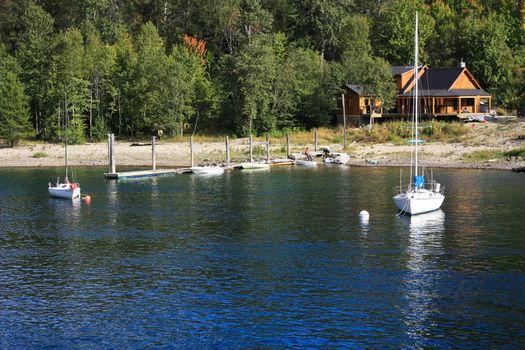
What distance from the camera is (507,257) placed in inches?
1811

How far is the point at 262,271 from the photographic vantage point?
144 ft

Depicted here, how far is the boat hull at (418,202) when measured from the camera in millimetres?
59938

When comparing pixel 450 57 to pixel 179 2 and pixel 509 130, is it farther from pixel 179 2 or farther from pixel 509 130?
pixel 179 2

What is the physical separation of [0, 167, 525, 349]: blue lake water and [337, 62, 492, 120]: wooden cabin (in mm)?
44202

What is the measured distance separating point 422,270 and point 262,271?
28.9 ft

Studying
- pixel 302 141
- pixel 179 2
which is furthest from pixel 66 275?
pixel 179 2

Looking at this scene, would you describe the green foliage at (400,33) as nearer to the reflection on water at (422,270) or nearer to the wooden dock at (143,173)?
the wooden dock at (143,173)

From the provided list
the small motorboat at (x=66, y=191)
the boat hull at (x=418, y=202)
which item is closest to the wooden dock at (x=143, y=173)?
the small motorboat at (x=66, y=191)

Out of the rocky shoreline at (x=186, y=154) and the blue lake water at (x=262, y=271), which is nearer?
the blue lake water at (x=262, y=271)

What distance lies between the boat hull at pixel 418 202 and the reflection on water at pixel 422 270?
47 centimetres

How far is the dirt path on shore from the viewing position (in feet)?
316

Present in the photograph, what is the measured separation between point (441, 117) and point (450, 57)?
22606 mm

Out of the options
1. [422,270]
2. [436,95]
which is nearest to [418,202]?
[422,270]

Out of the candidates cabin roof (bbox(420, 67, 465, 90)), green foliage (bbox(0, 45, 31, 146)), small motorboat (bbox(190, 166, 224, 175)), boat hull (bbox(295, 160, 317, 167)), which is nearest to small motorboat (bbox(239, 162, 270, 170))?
small motorboat (bbox(190, 166, 224, 175))
